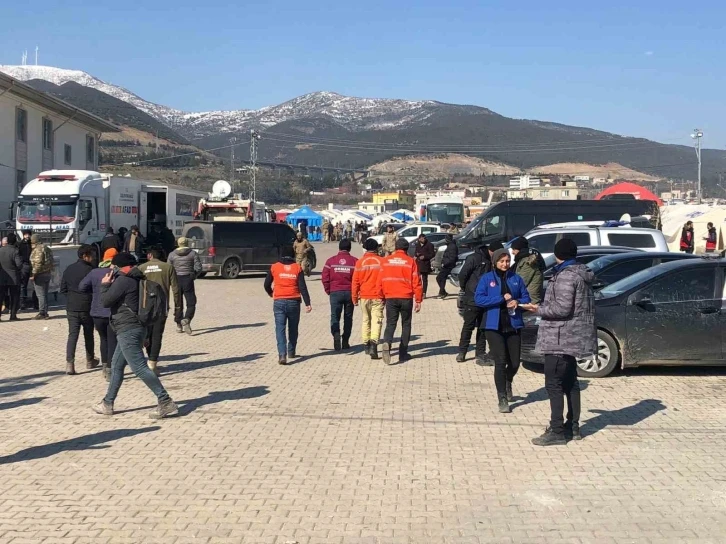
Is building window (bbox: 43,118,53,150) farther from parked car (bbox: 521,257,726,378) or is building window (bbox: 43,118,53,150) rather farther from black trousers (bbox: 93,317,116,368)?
parked car (bbox: 521,257,726,378)

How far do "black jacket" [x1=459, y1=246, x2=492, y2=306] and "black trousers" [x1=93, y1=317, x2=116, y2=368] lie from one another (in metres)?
4.90

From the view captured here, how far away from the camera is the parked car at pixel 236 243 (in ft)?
91.2

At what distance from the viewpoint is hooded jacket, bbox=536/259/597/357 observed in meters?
7.25

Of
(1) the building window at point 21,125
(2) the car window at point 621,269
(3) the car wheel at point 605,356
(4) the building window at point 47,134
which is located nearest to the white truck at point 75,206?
(1) the building window at point 21,125

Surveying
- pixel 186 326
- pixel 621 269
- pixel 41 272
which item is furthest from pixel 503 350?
pixel 41 272

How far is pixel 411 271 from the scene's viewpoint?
11609 millimetres

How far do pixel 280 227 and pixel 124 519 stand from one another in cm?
2327

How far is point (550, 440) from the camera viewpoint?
741 centimetres

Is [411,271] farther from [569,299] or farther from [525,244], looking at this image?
[569,299]

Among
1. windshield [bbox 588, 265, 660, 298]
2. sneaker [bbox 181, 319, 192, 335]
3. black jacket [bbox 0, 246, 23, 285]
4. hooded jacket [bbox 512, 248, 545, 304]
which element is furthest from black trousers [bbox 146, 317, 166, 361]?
black jacket [bbox 0, 246, 23, 285]

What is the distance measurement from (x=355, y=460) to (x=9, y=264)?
11704 millimetres

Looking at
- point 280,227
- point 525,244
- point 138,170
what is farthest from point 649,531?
point 138,170

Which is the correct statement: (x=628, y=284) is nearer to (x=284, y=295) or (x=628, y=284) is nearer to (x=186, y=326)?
(x=284, y=295)

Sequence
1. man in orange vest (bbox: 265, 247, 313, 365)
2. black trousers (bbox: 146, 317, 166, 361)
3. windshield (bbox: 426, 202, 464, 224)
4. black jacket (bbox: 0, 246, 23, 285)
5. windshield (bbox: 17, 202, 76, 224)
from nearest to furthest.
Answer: black trousers (bbox: 146, 317, 166, 361) → man in orange vest (bbox: 265, 247, 313, 365) → black jacket (bbox: 0, 246, 23, 285) → windshield (bbox: 17, 202, 76, 224) → windshield (bbox: 426, 202, 464, 224)
